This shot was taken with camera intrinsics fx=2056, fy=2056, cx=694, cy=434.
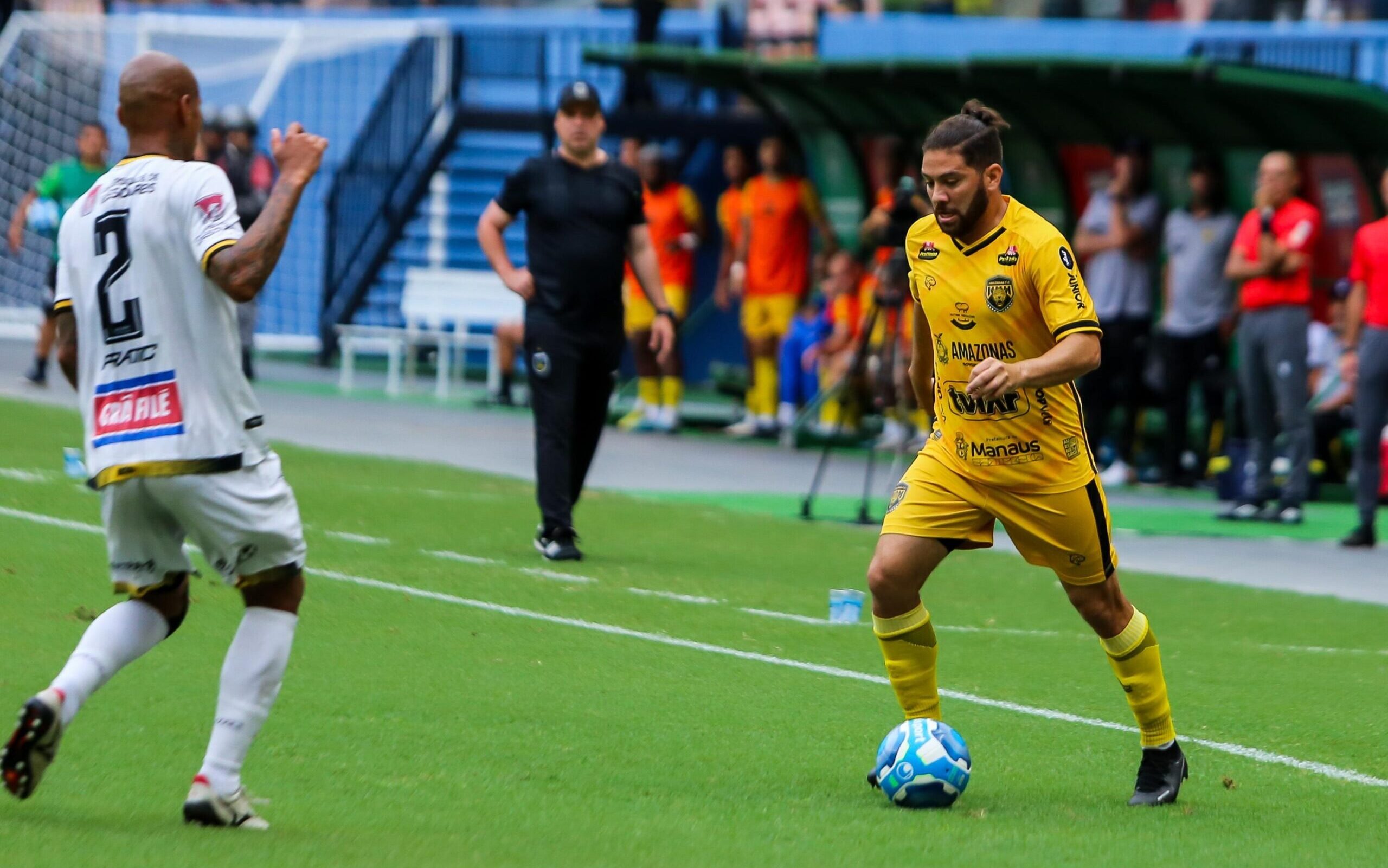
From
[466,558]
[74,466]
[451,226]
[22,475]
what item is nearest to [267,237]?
[466,558]

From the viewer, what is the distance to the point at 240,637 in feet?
16.8

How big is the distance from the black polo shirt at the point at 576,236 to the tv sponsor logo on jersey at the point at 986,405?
4607mm

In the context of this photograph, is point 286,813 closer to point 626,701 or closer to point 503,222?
point 626,701

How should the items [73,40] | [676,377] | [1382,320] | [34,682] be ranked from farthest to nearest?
[73,40] < [676,377] < [1382,320] < [34,682]

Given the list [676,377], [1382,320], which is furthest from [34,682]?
[676,377]

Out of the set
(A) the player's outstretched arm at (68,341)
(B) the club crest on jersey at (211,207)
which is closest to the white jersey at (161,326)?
(B) the club crest on jersey at (211,207)

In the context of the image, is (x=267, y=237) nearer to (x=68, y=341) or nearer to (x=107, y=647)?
(x=68, y=341)

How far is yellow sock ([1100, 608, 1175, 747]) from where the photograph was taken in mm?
5918

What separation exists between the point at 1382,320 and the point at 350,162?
593 inches

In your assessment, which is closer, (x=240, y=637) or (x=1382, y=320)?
(x=240, y=637)

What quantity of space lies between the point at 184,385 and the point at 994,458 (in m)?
2.27

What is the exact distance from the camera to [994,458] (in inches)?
231

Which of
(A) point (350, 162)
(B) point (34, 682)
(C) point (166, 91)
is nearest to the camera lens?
(C) point (166, 91)

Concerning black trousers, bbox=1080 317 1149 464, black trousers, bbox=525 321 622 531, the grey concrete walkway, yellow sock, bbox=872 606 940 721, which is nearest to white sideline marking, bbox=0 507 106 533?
black trousers, bbox=525 321 622 531
